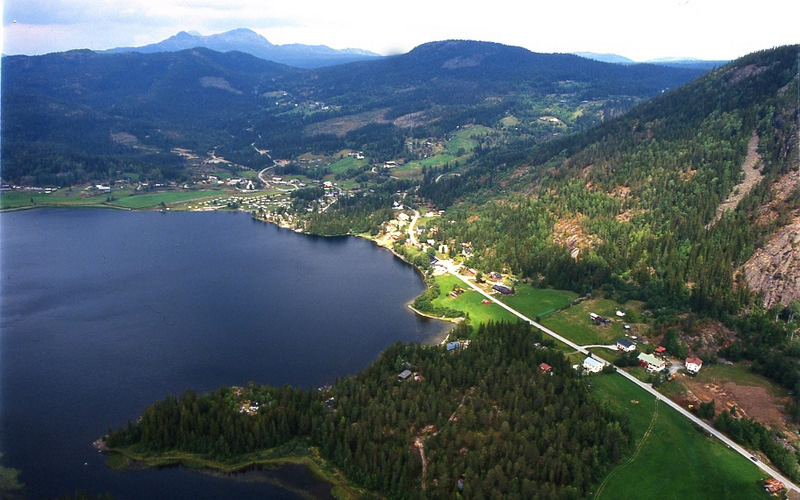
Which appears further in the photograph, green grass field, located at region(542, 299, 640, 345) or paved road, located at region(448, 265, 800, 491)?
green grass field, located at region(542, 299, 640, 345)

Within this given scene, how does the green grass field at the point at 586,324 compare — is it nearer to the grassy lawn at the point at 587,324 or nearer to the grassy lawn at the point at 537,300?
the grassy lawn at the point at 587,324

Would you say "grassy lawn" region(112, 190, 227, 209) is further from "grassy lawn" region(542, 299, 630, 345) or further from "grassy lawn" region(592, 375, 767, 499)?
"grassy lawn" region(592, 375, 767, 499)

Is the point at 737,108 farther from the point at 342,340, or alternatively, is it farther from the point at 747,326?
the point at 342,340

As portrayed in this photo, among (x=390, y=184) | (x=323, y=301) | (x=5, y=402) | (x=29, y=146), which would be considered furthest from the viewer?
(x=29, y=146)

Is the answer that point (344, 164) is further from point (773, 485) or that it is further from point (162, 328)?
point (773, 485)

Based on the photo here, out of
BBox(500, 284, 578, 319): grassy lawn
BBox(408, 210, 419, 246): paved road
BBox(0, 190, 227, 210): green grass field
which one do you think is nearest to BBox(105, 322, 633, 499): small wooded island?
BBox(500, 284, 578, 319): grassy lawn

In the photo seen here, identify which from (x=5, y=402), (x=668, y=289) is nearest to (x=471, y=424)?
(x=668, y=289)
